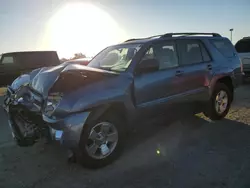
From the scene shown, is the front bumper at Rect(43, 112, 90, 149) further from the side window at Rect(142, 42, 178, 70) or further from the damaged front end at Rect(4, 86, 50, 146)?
the side window at Rect(142, 42, 178, 70)

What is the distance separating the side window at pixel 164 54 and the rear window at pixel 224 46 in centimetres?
147

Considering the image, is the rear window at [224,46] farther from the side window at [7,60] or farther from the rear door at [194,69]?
the side window at [7,60]

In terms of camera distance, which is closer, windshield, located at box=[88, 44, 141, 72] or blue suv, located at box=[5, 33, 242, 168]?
blue suv, located at box=[5, 33, 242, 168]

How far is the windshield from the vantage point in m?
4.41

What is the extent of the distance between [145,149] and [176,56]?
1.78 metres

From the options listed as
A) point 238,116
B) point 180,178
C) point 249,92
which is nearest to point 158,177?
point 180,178

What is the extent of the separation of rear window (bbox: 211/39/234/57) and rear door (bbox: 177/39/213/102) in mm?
502

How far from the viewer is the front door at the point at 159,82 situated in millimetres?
4180

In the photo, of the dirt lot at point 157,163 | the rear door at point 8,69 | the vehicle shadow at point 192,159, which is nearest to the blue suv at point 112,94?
the dirt lot at point 157,163

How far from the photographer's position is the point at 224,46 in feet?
20.1

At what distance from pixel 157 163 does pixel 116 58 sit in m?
2.03

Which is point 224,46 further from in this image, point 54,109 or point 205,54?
point 54,109

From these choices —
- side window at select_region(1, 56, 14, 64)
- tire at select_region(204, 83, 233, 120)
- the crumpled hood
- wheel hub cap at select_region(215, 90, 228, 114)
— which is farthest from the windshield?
side window at select_region(1, 56, 14, 64)

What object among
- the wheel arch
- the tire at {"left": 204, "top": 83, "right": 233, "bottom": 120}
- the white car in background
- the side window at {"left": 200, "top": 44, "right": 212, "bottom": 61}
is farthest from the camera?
the white car in background
